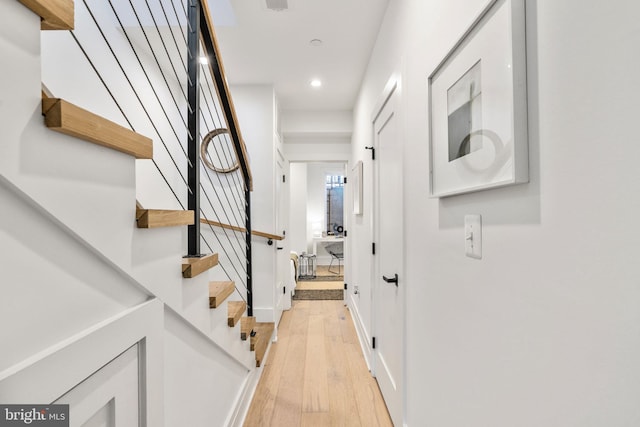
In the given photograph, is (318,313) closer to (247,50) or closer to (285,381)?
(285,381)

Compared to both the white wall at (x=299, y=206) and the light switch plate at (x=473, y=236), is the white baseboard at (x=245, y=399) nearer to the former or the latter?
the light switch plate at (x=473, y=236)

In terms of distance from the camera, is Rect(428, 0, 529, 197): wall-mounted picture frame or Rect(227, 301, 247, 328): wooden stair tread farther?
Rect(227, 301, 247, 328): wooden stair tread

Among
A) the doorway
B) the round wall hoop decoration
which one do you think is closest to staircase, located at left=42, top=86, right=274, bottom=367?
the round wall hoop decoration

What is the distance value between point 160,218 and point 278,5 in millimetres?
1790

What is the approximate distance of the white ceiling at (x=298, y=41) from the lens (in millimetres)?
2137

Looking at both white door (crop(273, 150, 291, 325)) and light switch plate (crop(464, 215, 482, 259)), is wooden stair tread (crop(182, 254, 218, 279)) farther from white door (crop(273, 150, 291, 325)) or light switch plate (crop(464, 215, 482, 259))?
white door (crop(273, 150, 291, 325))

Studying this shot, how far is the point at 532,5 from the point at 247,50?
7.92 feet

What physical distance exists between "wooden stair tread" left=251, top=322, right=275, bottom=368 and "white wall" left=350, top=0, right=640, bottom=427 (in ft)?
4.74

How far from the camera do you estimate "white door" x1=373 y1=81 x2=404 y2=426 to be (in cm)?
177

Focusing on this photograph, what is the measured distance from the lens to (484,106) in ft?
2.72

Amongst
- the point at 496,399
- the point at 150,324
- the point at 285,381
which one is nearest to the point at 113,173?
the point at 150,324

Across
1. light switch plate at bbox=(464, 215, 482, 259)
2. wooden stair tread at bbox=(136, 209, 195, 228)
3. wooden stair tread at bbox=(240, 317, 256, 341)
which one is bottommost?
wooden stair tread at bbox=(240, 317, 256, 341)

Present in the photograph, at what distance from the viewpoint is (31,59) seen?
21.5 inches

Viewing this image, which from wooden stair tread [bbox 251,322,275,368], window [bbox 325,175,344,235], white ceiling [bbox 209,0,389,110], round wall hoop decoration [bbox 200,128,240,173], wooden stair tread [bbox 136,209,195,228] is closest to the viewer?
wooden stair tread [bbox 136,209,195,228]
